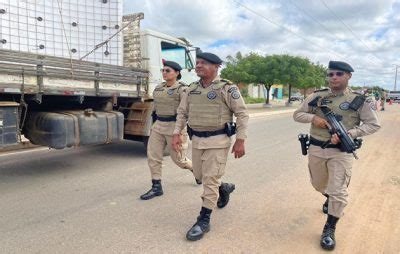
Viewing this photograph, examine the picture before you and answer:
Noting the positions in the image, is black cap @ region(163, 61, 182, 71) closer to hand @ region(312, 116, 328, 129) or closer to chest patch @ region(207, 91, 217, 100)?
chest patch @ region(207, 91, 217, 100)

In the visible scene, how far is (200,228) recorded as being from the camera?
11.2 feet

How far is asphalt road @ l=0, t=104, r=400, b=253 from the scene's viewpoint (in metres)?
3.26

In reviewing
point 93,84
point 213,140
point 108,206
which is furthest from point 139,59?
point 213,140

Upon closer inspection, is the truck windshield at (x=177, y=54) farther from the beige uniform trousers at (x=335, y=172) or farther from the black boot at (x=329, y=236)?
the black boot at (x=329, y=236)

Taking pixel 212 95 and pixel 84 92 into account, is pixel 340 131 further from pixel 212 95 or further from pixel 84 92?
pixel 84 92

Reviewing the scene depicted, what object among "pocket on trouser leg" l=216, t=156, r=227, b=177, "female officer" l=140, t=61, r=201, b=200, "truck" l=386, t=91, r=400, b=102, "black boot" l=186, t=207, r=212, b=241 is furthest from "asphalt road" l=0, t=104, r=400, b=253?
"truck" l=386, t=91, r=400, b=102

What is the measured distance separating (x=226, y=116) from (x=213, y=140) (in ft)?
0.86

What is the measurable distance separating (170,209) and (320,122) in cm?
188

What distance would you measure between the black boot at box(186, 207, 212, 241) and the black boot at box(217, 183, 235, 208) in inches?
25.4

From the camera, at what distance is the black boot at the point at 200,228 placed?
10.9ft

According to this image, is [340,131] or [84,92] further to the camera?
[84,92]

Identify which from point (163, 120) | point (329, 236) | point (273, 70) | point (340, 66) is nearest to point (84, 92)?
point (163, 120)

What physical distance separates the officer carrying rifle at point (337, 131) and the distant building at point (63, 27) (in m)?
3.84

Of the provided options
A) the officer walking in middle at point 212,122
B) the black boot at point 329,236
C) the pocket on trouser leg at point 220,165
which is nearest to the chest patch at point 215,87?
the officer walking in middle at point 212,122
